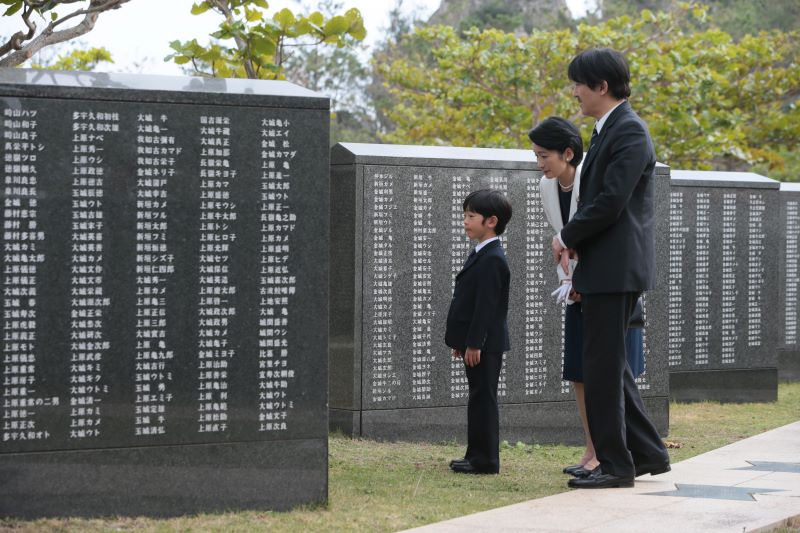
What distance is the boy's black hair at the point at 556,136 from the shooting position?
5855 millimetres

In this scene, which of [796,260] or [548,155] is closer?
[548,155]

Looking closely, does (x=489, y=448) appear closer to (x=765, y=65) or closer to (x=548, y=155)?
(x=548, y=155)

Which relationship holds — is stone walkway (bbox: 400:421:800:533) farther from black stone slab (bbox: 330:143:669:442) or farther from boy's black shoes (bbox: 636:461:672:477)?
black stone slab (bbox: 330:143:669:442)

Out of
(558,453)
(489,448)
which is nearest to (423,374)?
(558,453)

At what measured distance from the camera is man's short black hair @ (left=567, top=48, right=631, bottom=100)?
5320mm

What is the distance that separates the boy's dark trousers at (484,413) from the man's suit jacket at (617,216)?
0.83 metres

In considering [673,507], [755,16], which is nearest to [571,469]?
[673,507]

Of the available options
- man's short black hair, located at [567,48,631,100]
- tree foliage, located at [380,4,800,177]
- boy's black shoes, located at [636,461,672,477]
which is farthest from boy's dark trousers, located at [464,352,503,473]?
tree foliage, located at [380,4,800,177]

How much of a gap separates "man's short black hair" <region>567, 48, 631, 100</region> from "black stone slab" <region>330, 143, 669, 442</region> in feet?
7.32

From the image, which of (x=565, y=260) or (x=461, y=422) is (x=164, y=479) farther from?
(x=461, y=422)

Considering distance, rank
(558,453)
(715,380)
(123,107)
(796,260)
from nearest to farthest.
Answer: (123,107)
(558,453)
(715,380)
(796,260)

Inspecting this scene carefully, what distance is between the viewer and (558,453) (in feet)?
23.4

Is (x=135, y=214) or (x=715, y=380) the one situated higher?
(x=135, y=214)

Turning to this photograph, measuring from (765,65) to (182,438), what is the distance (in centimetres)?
1578
